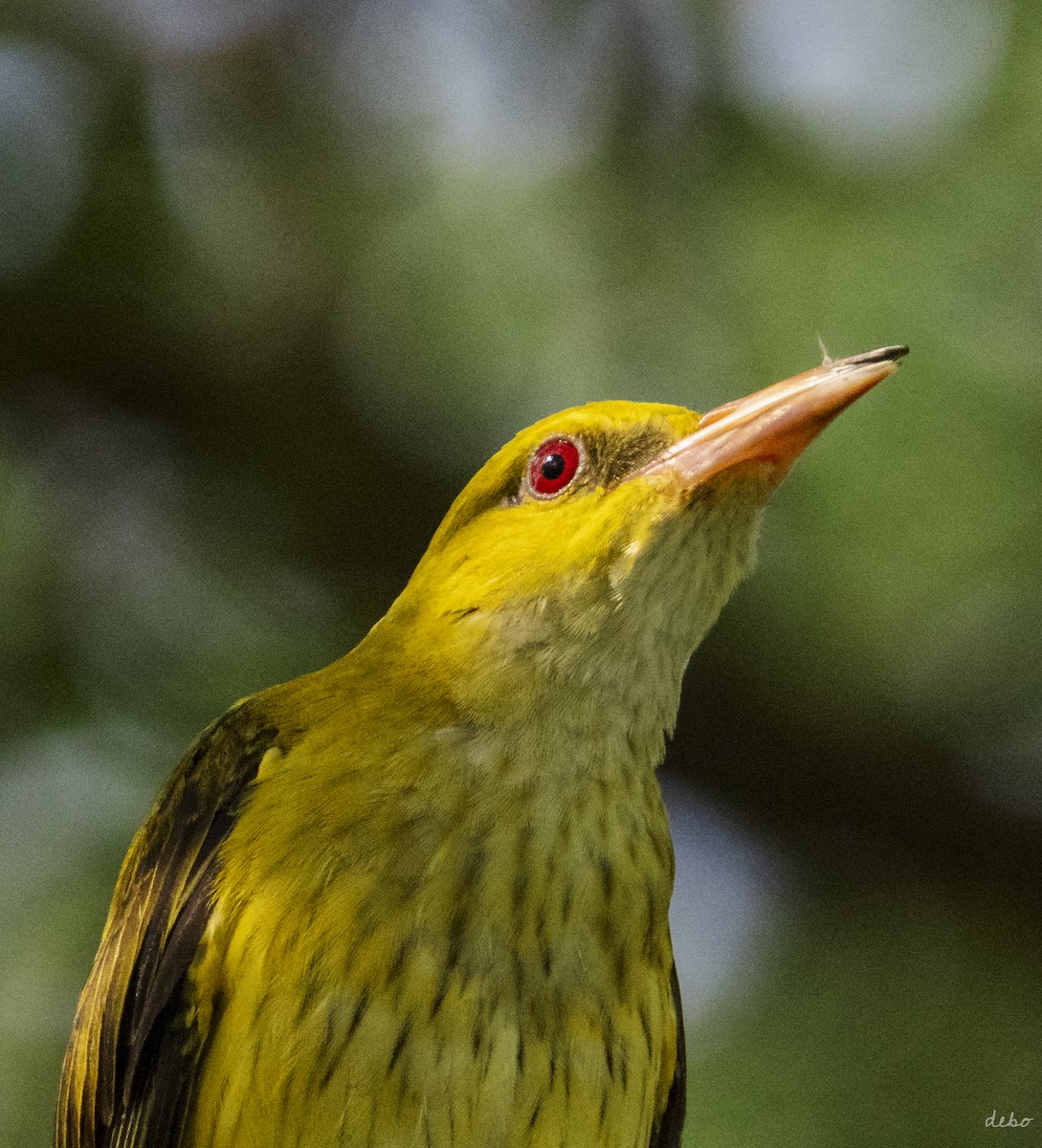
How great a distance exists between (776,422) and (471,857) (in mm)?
841

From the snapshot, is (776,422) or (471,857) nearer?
(776,422)

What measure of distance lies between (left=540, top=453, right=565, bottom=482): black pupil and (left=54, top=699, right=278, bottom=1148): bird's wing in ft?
2.19

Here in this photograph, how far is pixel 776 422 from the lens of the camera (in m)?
1.95

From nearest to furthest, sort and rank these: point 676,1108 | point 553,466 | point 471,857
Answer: point 471,857
point 553,466
point 676,1108

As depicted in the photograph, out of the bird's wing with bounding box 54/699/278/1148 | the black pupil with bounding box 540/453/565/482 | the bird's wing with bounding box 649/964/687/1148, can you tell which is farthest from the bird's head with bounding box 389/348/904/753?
the bird's wing with bounding box 649/964/687/1148

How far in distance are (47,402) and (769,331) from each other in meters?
2.07

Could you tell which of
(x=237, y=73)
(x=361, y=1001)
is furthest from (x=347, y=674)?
(x=237, y=73)

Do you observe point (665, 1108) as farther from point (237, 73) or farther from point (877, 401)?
point (237, 73)

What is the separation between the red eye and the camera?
2295 millimetres

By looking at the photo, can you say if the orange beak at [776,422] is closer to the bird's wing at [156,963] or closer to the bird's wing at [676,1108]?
the bird's wing at [156,963]

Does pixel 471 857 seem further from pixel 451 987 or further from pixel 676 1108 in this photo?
pixel 676 1108

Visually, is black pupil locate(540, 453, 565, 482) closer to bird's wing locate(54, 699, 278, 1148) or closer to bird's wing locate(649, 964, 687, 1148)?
bird's wing locate(54, 699, 278, 1148)

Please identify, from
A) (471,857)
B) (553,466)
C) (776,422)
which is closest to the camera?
(776,422)

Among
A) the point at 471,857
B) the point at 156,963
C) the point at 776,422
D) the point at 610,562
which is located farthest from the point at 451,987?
the point at 776,422
